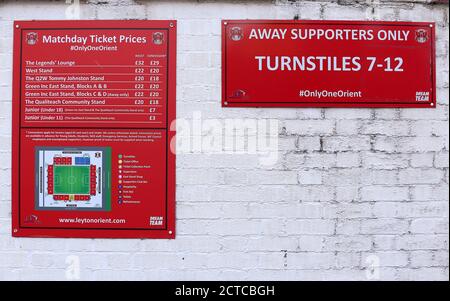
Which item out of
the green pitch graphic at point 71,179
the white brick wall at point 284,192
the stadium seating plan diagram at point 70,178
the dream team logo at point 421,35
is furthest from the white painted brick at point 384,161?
the green pitch graphic at point 71,179

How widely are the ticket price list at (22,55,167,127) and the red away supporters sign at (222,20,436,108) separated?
1.52ft

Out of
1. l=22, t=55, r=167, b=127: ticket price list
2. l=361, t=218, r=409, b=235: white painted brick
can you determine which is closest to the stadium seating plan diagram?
l=22, t=55, r=167, b=127: ticket price list

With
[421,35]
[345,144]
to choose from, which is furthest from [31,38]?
[421,35]

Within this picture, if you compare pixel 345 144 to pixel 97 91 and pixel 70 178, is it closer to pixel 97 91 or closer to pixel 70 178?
pixel 97 91

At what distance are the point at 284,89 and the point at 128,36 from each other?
1060mm

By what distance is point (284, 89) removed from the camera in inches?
114

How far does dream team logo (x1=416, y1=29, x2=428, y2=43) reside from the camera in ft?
9.64

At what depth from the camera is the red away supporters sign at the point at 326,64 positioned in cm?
290

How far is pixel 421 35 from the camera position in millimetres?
2939

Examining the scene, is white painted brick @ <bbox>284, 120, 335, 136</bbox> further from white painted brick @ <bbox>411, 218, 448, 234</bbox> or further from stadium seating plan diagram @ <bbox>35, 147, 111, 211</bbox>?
stadium seating plan diagram @ <bbox>35, 147, 111, 211</bbox>

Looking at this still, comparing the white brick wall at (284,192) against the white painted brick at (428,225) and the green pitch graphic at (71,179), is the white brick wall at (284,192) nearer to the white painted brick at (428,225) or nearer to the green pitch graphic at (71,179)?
the white painted brick at (428,225)

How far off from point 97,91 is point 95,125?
22 cm
